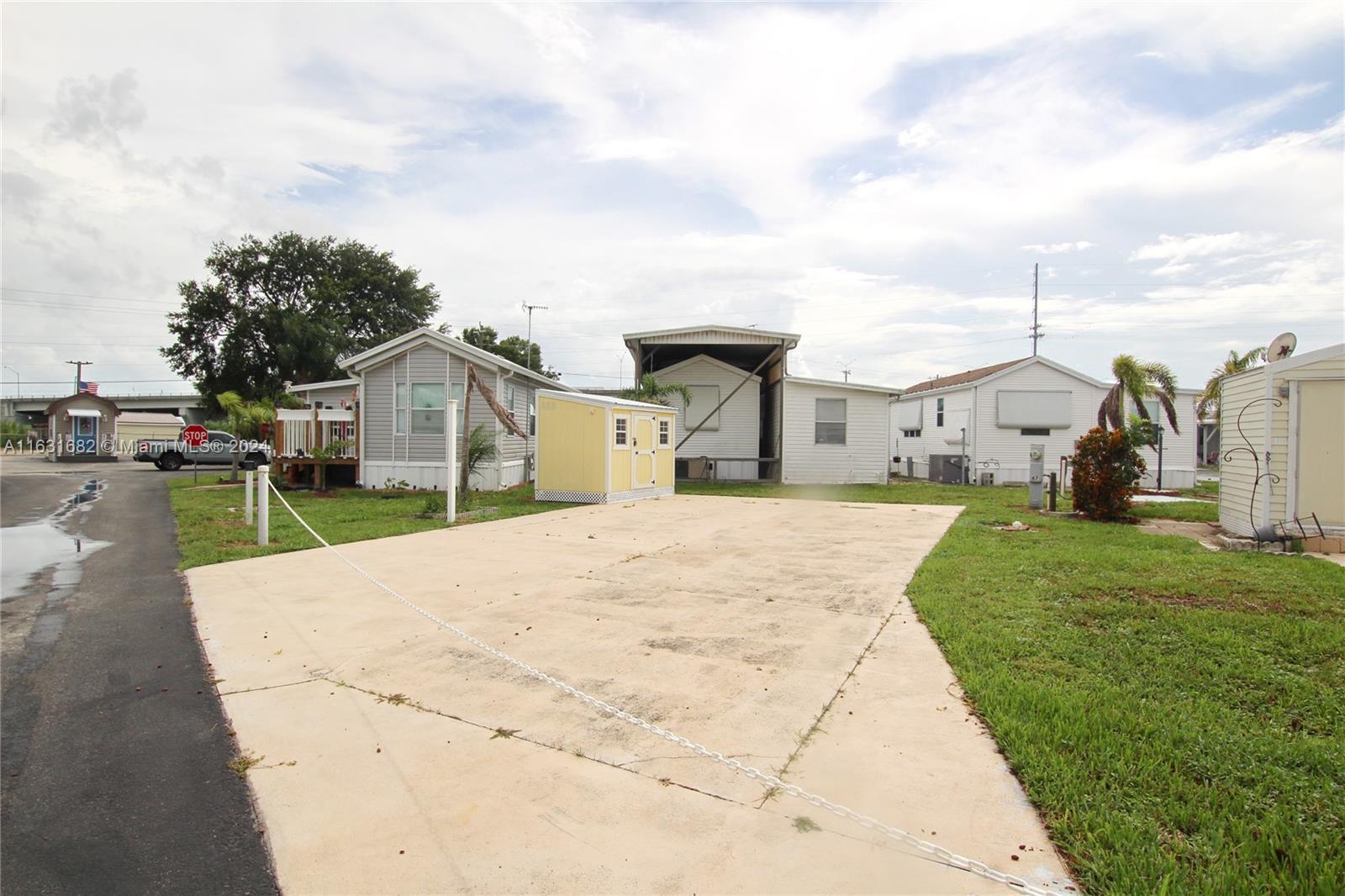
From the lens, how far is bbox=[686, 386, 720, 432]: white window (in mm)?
23328

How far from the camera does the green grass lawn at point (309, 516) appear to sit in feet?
30.2

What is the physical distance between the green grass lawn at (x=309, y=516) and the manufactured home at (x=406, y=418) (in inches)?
28.1

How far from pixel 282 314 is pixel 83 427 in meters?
14.0

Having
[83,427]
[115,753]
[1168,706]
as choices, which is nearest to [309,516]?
[115,753]

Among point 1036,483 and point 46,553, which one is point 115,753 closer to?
point 46,553

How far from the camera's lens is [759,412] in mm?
24031

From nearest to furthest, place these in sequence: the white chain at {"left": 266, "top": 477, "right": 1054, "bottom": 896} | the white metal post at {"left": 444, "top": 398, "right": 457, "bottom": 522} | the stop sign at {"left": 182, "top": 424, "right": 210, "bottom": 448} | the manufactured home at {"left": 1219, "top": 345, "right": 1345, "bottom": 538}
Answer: the white chain at {"left": 266, "top": 477, "right": 1054, "bottom": 896}, the manufactured home at {"left": 1219, "top": 345, "right": 1345, "bottom": 538}, the white metal post at {"left": 444, "top": 398, "right": 457, "bottom": 522}, the stop sign at {"left": 182, "top": 424, "right": 210, "bottom": 448}

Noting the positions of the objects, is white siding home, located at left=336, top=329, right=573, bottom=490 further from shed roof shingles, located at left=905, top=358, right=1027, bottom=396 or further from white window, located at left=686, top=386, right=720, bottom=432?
shed roof shingles, located at left=905, top=358, right=1027, bottom=396

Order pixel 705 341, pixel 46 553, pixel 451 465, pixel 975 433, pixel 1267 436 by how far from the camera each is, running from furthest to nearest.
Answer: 1. pixel 975 433
2. pixel 705 341
3. pixel 451 465
4. pixel 1267 436
5. pixel 46 553

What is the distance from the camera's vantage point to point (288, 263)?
3688 cm

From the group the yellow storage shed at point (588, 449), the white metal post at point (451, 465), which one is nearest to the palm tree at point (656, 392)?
the yellow storage shed at point (588, 449)

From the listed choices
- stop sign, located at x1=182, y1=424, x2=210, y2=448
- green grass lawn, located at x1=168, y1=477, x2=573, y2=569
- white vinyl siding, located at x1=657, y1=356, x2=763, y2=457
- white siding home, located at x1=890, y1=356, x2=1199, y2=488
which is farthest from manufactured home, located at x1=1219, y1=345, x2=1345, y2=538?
stop sign, located at x1=182, y1=424, x2=210, y2=448

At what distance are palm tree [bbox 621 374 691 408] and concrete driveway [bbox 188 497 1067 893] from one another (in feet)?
46.0

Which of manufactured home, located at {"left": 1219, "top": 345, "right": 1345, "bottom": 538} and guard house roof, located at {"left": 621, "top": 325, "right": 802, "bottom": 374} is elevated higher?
guard house roof, located at {"left": 621, "top": 325, "right": 802, "bottom": 374}
